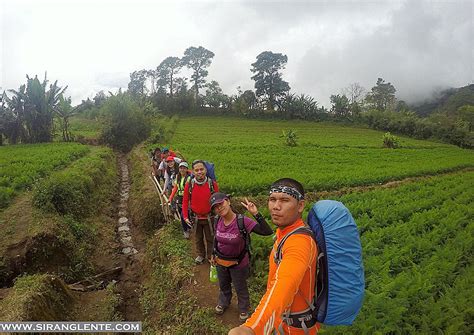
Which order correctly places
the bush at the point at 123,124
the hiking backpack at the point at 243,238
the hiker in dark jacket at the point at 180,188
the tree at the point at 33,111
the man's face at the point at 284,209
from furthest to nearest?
1. the bush at the point at 123,124
2. the tree at the point at 33,111
3. the hiker in dark jacket at the point at 180,188
4. the hiking backpack at the point at 243,238
5. the man's face at the point at 284,209

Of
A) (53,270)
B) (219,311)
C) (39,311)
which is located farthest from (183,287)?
(53,270)

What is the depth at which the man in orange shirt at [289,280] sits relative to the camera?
185 cm

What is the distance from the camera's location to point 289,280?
78.5 inches

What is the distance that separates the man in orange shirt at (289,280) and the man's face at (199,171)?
10.6 feet

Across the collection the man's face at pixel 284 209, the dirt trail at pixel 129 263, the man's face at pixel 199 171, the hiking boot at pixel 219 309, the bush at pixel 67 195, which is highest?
the man's face at pixel 284 209

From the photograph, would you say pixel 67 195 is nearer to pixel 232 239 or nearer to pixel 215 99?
pixel 232 239

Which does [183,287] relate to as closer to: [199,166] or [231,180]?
[199,166]

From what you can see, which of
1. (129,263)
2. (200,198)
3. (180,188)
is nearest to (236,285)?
(200,198)

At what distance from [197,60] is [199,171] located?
6753 cm

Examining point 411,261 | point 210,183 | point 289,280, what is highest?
point 289,280

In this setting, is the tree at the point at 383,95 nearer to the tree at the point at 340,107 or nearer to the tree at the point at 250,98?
the tree at the point at 340,107

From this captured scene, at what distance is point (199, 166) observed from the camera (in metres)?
5.71

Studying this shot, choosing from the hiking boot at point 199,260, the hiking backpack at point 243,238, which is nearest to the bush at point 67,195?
the hiking boot at point 199,260

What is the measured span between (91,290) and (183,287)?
2.64m
